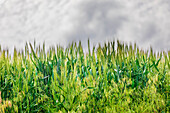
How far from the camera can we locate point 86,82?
4.34m

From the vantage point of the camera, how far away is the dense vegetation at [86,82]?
376 centimetres

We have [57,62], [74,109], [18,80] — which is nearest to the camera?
[74,109]

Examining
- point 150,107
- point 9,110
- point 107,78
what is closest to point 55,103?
point 9,110

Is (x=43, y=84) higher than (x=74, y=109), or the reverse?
(x=43, y=84)

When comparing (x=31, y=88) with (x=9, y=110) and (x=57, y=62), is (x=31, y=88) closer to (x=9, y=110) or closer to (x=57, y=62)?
(x=9, y=110)

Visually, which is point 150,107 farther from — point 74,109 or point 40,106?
point 40,106

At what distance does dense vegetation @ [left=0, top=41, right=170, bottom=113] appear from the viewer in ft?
12.3

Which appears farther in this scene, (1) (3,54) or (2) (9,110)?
(1) (3,54)

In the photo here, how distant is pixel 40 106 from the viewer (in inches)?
153

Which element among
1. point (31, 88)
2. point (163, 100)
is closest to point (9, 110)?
point (31, 88)

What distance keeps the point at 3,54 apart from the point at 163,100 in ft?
12.7

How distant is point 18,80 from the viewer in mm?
4219

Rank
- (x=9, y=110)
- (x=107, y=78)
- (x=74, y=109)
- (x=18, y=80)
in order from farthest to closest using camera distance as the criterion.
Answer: (x=107, y=78) → (x=18, y=80) → (x=9, y=110) → (x=74, y=109)

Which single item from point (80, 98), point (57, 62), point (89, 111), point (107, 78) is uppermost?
point (57, 62)
